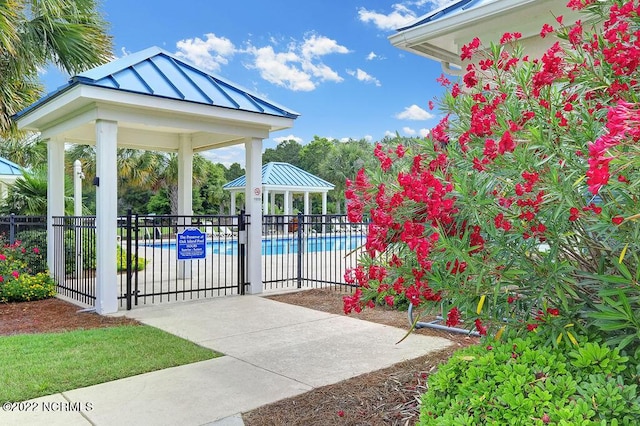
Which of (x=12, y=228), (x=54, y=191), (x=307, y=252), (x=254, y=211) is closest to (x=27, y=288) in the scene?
(x=54, y=191)

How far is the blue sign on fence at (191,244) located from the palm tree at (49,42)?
4244 millimetres

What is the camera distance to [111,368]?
4465 mm

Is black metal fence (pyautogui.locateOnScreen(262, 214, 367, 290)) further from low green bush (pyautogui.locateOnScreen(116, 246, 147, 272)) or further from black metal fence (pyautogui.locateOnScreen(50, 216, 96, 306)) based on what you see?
black metal fence (pyautogui.locateOnScreen(50, 216, 96, 306))

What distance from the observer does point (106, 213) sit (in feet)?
23.4

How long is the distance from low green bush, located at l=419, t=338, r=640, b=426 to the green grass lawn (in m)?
3.11

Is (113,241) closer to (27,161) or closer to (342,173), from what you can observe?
(27,161)

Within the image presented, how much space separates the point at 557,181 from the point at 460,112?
3.92 ft

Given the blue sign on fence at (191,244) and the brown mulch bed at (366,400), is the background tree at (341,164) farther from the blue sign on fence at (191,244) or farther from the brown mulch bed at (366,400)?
the brown mulch bed at (366,400)

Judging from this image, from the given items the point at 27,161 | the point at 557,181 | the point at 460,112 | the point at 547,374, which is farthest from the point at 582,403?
the point at 27,161

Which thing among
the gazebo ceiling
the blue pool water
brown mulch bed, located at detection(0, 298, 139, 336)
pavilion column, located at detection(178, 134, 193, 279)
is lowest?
brown mulch bed, located at detection(0, 298, 139, 336)

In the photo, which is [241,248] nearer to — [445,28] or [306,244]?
[306,244]

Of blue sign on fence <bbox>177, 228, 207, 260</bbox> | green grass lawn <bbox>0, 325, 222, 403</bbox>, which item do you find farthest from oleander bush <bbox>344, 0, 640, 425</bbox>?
blue sign on fence <bbox>177, 228, 207, 260</bbox>

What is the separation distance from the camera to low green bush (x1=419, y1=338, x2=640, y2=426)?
1.92m

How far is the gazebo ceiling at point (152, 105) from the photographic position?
22.9 ft
